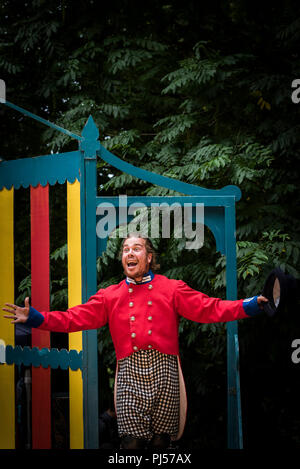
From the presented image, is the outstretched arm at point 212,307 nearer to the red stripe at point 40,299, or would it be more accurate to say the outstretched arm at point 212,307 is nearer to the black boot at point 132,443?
the black boot at point 132,443

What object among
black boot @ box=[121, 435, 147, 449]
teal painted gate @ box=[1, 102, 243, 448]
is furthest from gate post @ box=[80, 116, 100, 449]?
black boot @ box=[121, 435, 147, 449]

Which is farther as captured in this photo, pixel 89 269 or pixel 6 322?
pixel 6 322

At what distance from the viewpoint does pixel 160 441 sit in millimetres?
2797

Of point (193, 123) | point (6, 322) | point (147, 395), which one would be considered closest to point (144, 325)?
point (147, 395)

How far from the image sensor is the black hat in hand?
2600mm

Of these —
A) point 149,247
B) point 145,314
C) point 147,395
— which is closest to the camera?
point 147,395

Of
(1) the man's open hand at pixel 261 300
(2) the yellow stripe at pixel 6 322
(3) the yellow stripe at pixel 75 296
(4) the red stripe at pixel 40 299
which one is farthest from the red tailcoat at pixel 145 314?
(2) the yellow stripe at pixel 6 322

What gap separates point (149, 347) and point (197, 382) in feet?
7.03

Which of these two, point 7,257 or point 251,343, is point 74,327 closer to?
point 7,257

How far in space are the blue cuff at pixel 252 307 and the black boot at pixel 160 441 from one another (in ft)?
2.62

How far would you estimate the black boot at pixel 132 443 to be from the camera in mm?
2738

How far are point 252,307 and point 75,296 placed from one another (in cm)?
107

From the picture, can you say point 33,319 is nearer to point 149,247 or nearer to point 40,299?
point 40,299

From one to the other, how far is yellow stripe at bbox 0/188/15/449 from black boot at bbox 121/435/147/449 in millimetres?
963
